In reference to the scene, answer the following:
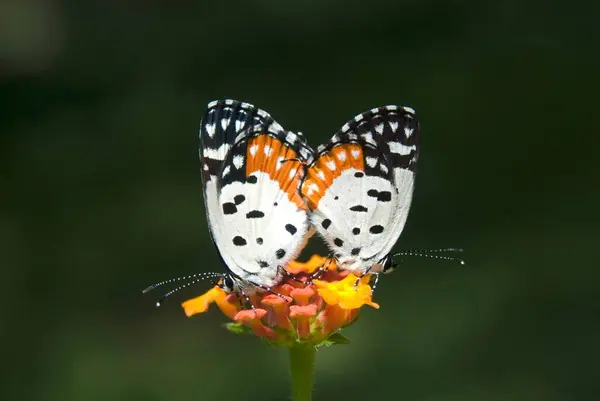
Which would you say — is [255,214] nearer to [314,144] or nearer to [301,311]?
[301,311]

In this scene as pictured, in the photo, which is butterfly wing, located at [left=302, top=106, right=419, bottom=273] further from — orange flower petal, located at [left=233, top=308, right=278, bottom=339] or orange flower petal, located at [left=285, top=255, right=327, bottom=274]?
orange flower petal, located at [left=233, top=308, right=278, bottom=339]

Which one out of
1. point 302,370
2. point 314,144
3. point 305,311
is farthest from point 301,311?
point 314,144

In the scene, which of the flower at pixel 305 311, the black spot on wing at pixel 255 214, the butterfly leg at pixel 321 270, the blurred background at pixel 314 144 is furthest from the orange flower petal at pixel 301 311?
the blurred background at pixel 314 144

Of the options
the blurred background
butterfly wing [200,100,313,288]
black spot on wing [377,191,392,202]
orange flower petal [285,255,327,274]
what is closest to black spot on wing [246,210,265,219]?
butterfly wing [200,100,313,288]

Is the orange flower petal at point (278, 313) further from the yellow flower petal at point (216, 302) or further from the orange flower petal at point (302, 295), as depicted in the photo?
the yellow flower petal at point (216, 302)

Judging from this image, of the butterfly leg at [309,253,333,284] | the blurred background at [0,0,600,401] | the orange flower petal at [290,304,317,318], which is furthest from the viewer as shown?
the blurred background at [0,0,600,401]

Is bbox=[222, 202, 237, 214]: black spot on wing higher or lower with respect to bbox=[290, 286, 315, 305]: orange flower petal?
higher
